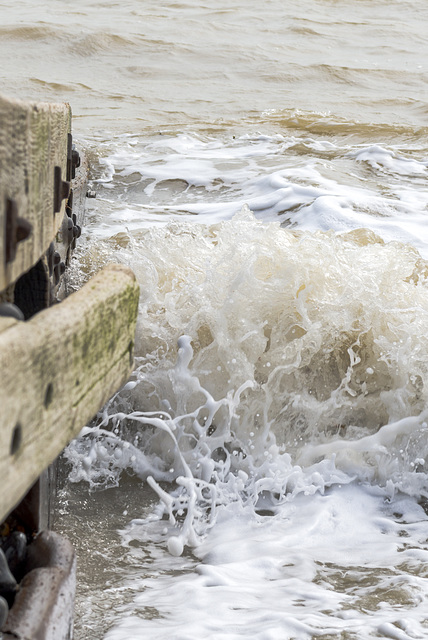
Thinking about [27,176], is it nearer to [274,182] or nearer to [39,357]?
[39,357]

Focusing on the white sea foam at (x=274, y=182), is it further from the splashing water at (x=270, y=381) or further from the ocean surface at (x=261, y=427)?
the splashing water at (x=270, y=381)

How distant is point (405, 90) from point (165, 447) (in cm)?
1169

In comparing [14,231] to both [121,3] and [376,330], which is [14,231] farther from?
[121,3]

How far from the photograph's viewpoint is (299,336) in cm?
380

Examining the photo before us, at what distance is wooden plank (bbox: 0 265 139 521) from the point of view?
91 centimetres

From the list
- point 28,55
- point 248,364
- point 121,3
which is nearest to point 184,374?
point 248,364

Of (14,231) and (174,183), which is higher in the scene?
(14,231)

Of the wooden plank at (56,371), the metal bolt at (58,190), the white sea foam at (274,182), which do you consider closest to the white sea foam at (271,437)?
the wooden plank at (56,371)

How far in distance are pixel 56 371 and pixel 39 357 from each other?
2.4 inches

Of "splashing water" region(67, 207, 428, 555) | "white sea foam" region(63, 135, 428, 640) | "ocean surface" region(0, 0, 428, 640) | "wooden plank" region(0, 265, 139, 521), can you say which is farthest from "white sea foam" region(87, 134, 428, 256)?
"wooden plank" region(0, 265, 139, 521)

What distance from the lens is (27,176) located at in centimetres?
114

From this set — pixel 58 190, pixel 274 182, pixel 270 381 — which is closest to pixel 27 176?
pixel 58 190

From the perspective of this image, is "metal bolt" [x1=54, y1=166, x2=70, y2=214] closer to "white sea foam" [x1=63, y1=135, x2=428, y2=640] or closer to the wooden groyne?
the wooden groyne

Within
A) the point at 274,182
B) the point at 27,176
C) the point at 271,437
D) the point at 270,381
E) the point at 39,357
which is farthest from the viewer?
the point at 274,182
